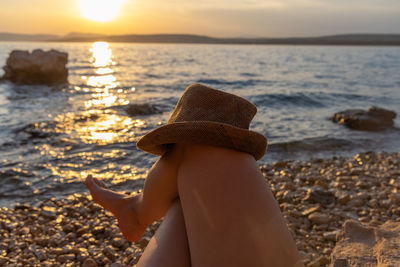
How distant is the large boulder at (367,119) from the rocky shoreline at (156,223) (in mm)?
3445

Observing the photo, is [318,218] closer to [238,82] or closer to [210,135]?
[210,135]

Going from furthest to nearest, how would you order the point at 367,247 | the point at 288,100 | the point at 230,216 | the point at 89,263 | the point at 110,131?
1. the point at 288,100
2. the point at 110,131
3. the point at 89,263
4. the point at 367,247
5. the point at 230,216

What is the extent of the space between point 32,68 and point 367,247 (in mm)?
16190

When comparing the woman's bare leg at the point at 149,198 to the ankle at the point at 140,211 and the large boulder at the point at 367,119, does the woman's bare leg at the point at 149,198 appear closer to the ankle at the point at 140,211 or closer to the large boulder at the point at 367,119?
the ankle at the point at 140,211

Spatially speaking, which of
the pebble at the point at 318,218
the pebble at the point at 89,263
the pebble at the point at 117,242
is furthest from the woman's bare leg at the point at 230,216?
the pebble at the point at 318,218

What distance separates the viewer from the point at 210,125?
4.16ft

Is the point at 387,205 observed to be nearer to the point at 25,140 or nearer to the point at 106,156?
the point at 106,156

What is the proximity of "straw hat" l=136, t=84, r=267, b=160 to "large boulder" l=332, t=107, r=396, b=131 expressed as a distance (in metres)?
7.15

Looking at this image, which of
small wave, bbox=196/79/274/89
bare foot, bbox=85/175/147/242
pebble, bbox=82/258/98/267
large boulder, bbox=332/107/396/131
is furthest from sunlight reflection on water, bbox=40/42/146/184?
small wave, bbox=196/79/274/89

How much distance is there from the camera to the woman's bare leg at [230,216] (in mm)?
1163

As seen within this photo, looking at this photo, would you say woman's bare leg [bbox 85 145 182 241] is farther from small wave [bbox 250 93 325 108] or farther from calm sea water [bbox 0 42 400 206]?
small wave [bbox 250 93 325 108]

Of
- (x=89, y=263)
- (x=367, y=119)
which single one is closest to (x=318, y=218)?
(x=89, y=263)

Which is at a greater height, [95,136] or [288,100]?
[288,100]

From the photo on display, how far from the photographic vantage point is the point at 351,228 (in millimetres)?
2314
